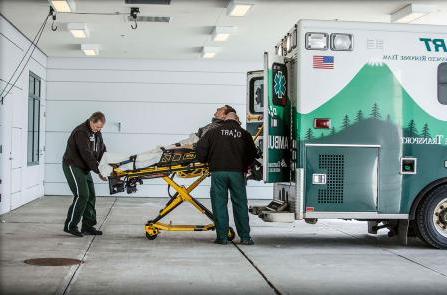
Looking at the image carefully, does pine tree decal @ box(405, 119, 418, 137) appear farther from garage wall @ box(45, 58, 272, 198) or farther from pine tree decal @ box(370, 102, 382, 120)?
garage wall @ box(45, 58, 272, 198)

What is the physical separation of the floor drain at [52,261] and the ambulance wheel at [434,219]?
471 centimetres

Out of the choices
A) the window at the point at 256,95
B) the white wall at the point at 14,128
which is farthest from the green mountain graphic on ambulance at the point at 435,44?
the white wall at the point at 14,128

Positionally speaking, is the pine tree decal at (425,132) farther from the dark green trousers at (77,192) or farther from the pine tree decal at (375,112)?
the dark green trousers at (77,192)

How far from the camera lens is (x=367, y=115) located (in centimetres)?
1023

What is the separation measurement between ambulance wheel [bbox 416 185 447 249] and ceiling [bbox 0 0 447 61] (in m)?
3.93

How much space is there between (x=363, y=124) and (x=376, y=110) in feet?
0.90

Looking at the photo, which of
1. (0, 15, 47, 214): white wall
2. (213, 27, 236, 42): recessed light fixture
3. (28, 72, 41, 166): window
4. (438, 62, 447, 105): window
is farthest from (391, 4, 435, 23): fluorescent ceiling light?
(28, 72, 41, 166): window

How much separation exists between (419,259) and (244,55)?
11.5m

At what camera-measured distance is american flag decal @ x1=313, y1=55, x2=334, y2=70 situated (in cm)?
1016

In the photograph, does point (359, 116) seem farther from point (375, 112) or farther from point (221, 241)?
point (221, 241)

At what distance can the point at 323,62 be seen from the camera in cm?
1018

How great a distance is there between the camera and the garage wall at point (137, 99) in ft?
69.1

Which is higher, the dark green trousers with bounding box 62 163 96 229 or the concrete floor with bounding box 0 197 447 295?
the dark green trousers with bounding box 62 163 96 229

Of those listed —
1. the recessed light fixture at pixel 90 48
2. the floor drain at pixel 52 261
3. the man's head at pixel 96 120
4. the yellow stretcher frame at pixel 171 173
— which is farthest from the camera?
the recessed light fixture at pixel 90 48
